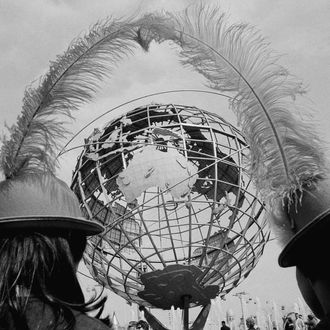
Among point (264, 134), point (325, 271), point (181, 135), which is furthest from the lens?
point (181, 135)

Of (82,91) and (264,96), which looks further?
(82,91)

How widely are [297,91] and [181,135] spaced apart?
6147 millimetres

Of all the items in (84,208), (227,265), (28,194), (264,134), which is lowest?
(28,194)

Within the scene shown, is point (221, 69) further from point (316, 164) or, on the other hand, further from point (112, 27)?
point (316, 164)

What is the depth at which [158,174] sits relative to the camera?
755 cm

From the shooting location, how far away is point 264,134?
6.44 ft

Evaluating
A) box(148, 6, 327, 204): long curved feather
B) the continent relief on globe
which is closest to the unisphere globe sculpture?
the continent relief on globe

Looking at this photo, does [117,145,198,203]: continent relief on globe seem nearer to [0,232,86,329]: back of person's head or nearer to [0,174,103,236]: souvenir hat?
[0,174,103,236]: souvenir hat

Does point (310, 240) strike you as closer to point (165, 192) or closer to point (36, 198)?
point (36, 198)

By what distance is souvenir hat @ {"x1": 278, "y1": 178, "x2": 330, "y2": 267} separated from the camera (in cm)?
151

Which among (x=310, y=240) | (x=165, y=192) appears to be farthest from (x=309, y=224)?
(x=165, y=192)

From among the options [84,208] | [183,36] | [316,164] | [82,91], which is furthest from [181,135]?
[316,164]

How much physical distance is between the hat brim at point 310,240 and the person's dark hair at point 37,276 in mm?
631

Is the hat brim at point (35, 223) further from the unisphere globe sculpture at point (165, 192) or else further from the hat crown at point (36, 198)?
the unisphere globe sculpture at point (165, 192)
